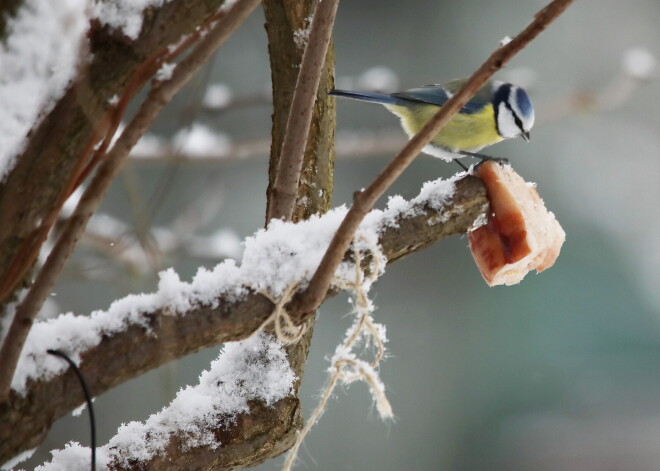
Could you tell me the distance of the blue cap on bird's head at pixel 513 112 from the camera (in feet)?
6.78

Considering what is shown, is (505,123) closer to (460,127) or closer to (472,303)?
(460,127)

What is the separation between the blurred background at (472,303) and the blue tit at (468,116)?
1.90 meters

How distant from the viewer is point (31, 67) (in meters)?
0.73

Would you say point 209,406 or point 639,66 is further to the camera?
point 639,66

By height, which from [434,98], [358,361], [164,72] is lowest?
[358,361]

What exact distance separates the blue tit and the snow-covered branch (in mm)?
1047

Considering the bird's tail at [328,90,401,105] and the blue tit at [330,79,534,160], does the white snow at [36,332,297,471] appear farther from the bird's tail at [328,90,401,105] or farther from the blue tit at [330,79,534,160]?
the blue tit at [330,79,534,160]

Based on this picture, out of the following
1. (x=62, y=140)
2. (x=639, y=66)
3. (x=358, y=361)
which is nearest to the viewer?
(x=62, y=140)

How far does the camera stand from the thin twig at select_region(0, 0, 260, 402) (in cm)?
71

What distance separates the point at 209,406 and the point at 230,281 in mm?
199

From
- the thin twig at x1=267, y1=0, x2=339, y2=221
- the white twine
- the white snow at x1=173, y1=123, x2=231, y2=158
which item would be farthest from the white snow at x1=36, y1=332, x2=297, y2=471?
→ the white snow at x1=173, y1=123, x2=231, y2=158

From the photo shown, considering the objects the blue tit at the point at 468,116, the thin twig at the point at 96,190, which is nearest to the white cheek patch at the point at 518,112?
the blue tit at the point at 468,116

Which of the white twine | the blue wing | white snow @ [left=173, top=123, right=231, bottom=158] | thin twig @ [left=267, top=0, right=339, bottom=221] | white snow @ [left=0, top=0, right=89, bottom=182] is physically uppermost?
white snow @ [left=173, top=123, right=231, bottom=158]

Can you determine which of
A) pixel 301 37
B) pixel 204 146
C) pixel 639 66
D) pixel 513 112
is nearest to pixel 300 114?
pixel 301 37
